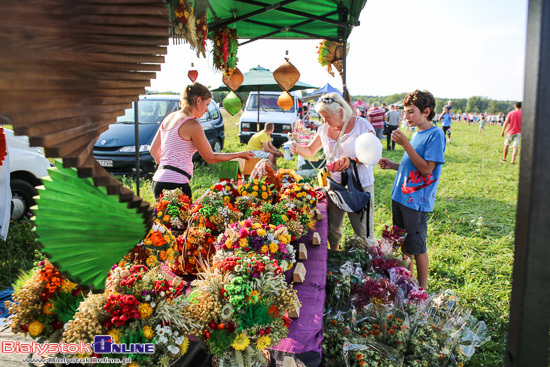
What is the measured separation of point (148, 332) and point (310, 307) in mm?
910

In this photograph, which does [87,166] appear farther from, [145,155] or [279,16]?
[145,155]

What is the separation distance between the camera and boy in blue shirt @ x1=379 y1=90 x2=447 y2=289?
2.69 m

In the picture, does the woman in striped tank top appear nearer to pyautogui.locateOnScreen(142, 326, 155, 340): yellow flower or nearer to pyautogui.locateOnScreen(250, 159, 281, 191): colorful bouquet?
pyautogui.locateOnScreen(250, 159, 281, 191): colorful bouquet

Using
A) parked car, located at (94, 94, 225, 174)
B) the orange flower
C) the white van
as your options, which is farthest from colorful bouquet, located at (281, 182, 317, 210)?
the white van

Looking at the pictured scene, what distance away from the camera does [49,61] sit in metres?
0.54

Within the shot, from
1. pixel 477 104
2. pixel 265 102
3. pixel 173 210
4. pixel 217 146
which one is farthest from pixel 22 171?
pixel 477 104

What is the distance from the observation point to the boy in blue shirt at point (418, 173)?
2.69 metres

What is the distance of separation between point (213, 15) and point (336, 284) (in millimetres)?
2824

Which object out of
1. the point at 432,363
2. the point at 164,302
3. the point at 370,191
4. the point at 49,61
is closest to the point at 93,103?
the point at 49,61

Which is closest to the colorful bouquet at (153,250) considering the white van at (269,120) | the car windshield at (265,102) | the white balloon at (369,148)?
the white balloon at (369,148)

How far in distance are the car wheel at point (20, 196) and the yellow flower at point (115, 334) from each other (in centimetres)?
420

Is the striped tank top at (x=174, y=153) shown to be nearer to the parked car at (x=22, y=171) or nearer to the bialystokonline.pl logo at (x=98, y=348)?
the bialystokonline.pl logo at (x=98, y=348)

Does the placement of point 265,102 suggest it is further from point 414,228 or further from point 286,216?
point 286,216

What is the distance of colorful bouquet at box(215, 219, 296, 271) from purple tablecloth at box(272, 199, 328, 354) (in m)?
0.21
